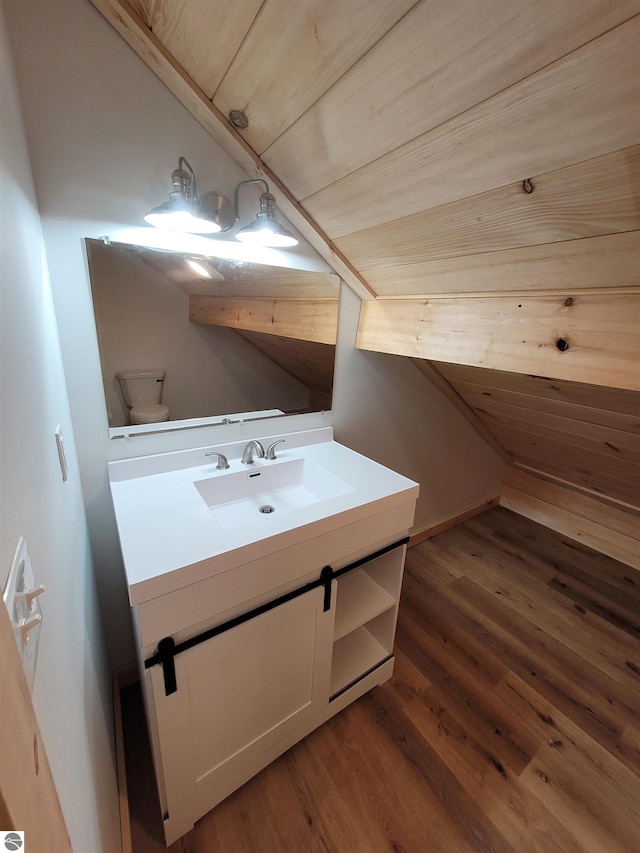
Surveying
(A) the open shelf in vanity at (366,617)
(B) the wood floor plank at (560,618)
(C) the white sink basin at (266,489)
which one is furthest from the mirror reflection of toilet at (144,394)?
(B) the wood floor plank at (560,618)

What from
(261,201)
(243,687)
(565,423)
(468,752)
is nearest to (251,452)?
(243,687)

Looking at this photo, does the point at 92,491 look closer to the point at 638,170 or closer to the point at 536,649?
the point at 638,170

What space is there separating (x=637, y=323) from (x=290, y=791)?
172 cm

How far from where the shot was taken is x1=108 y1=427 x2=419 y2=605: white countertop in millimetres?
840

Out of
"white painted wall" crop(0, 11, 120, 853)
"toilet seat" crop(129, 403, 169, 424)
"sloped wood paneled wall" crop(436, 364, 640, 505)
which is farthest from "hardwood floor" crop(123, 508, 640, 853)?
"toilet seat" crop(129, 403, 169, 424)

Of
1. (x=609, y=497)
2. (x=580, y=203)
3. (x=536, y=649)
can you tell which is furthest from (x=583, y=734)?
(x=580, y=203)

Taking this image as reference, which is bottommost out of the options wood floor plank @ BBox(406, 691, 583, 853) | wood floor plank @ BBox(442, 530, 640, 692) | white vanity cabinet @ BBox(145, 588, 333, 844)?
wood floor plank @ BBox(406, 691, 583, 853)

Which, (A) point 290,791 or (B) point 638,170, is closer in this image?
(B) point 638,170

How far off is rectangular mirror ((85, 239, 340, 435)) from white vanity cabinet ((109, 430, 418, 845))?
22 centimetres

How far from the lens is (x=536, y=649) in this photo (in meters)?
1.72

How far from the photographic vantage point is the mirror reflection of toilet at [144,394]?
4.04 feet

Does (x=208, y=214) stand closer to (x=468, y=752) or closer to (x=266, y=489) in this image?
(x=266, y=489)

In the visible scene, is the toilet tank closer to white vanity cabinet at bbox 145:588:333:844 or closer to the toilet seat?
the toilet seat

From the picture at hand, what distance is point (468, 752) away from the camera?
1.31 meters
